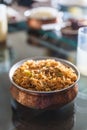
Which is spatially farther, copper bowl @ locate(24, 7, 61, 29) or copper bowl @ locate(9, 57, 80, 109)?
copper bowl @ locate(24, 7, 61, 29)

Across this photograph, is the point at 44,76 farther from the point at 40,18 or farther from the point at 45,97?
the point at 40,18

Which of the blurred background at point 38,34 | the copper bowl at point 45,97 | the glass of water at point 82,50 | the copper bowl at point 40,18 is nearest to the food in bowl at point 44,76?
the copper bowl at point 45,97

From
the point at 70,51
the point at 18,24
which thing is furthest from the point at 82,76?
the point at 18,24

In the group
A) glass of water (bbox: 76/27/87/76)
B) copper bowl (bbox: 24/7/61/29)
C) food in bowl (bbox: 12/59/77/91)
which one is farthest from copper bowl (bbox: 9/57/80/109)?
copper bowl (bbox: 24/7/61/29)

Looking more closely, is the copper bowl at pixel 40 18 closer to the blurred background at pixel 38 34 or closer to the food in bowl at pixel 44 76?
the blurred background at pixel 38 34

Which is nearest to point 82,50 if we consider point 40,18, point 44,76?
point 44,76

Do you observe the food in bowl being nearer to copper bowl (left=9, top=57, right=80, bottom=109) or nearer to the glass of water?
copper bowl (left=9, top=57, right=80, bottom=109)
